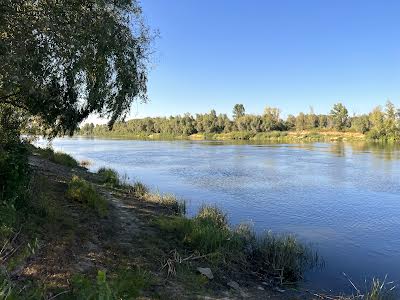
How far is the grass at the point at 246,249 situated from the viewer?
10.3 metres

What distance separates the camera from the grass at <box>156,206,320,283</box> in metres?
10.3

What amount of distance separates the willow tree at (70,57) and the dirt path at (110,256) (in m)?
2.96

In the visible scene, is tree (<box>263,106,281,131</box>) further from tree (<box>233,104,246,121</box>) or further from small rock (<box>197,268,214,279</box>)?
small rock (<box>197,268,214,279</box>)

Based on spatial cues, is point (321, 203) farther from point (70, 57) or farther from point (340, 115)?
point (340, 115)

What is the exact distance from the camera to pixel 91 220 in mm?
11641

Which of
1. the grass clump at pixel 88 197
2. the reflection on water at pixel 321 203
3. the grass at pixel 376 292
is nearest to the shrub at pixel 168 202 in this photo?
the reflection on water at pixel 321 203

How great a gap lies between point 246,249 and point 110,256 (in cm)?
424

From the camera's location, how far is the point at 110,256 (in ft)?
29.7

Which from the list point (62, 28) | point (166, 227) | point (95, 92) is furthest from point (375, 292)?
point (62, 28)

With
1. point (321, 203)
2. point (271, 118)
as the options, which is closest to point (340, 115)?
point (271, 118)

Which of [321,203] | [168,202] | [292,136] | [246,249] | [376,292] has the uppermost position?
[292,136]

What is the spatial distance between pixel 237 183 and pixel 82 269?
65.5 ft

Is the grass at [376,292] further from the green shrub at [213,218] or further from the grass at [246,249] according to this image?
the green shrub at [213,218]

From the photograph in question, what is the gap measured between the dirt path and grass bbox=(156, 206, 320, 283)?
2.04 ft
